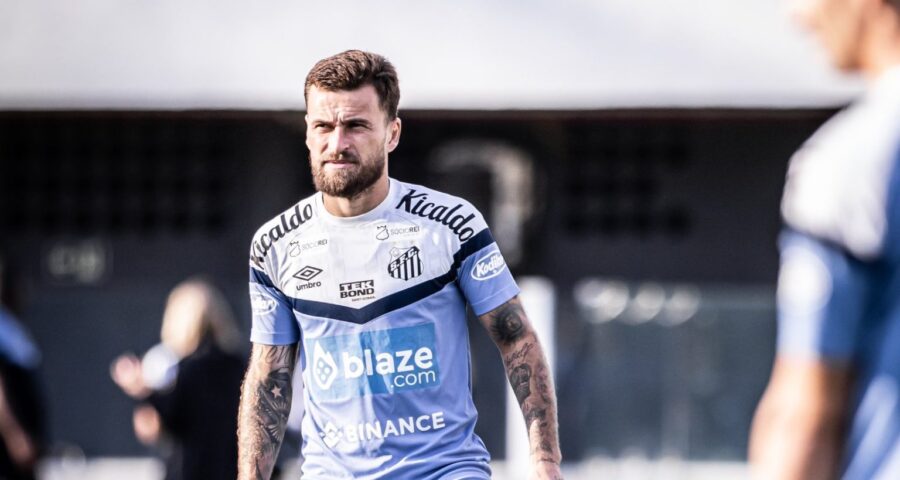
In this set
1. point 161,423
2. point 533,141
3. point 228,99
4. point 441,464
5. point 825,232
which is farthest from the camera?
point 533,141

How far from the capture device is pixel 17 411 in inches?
265

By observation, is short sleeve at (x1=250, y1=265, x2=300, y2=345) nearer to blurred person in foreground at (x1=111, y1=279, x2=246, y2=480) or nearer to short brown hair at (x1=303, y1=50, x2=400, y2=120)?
short brown hair at (x1=303, y1=50, x2=400, y2=120)

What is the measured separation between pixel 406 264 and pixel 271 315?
435 millimetres

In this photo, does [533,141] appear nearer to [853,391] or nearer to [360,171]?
[360,171]

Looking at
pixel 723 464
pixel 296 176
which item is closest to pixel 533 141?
pixel 296 176

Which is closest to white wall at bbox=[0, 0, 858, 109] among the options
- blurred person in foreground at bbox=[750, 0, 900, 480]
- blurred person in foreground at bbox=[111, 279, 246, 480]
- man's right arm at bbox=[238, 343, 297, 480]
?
blurred person in foreground at bbox=[111, 279, 246, 480]

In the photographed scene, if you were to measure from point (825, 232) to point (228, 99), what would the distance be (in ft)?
27.2

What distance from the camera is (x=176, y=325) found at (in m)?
6.75

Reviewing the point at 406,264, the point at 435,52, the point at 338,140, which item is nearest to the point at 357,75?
the point at 338,140

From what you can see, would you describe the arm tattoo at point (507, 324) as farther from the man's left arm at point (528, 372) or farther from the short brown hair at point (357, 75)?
the short brown hair at point (357, 75)

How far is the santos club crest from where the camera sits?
396 cm

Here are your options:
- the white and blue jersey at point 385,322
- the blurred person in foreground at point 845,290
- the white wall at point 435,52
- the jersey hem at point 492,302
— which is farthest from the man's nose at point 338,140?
the white wall at point 435,52

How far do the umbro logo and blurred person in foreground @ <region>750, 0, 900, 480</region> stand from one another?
6.79 ft

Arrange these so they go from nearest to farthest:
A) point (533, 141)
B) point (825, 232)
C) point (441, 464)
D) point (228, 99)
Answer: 1. point (825, 232)
2. point (441, 464)
3. point (228, 99)
4. point (533, 141)
